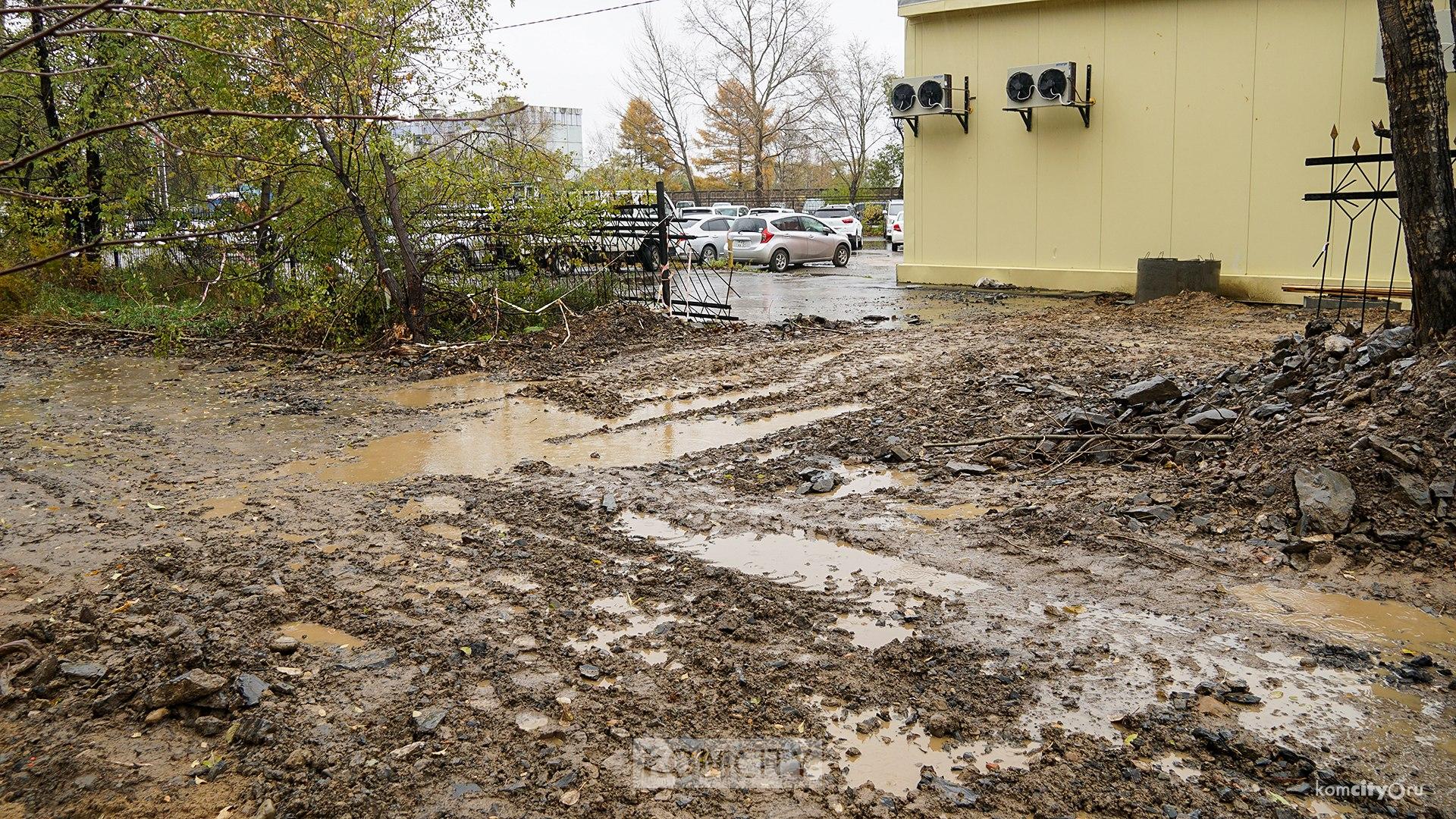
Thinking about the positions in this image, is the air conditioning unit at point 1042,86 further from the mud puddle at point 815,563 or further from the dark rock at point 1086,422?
the mud puddle at point 815,563

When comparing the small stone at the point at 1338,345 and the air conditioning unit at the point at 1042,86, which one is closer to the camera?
the small stone at the point at 1338,345

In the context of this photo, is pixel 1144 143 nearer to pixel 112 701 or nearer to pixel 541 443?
pixel 541 443

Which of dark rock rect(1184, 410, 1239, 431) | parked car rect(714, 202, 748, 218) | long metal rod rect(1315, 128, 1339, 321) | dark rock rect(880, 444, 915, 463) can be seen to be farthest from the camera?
parked car rect(714, 202, 748, 218)

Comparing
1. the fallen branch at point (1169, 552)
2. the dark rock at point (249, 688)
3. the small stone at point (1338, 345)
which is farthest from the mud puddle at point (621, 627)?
the small stone at point (1338, 345)

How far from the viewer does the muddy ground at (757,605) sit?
11.1ft

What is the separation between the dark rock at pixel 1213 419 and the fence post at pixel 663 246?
857 cm

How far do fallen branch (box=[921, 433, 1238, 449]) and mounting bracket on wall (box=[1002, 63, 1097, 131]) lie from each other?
11.4 m

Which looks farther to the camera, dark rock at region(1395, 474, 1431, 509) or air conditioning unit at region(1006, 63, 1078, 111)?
air conditioning unit at region(1006, 63, 1078, 111)

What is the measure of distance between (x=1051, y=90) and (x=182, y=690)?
16588 mm

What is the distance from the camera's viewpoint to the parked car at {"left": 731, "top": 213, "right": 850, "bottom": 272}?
26.5 meters

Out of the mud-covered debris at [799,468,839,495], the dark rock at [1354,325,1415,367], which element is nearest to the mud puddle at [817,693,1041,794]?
the mud-covered debris at [799,468,839,495]

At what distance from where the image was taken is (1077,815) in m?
3.14

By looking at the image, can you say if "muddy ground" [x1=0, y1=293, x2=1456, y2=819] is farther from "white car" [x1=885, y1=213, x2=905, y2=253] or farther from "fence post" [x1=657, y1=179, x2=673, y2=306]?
"white car" [x1=885, y1=213, x2=905, y2=253]

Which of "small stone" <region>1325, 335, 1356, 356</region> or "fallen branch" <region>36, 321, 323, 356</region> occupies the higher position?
"small stone" <region>1325, 335, 1356, 356</region>
